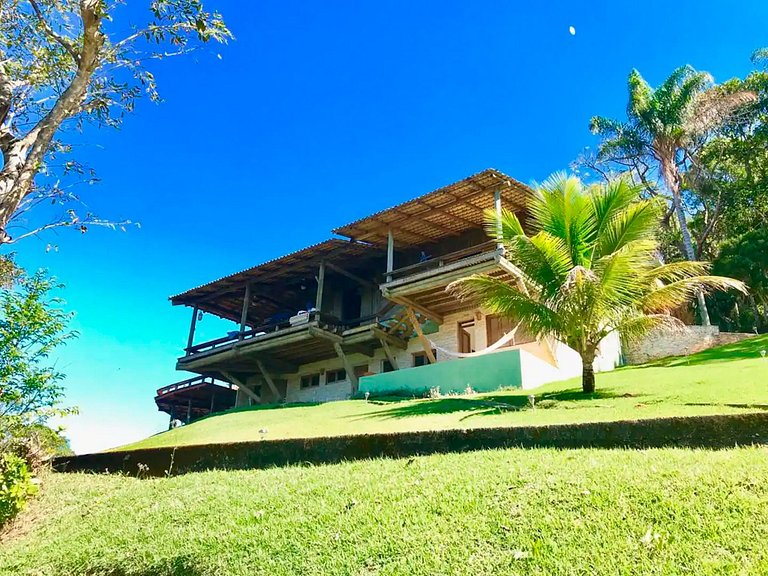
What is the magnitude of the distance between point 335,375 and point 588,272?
583 inches

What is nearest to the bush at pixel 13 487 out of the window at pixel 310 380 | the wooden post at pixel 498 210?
the wooden post at pixel 498 210

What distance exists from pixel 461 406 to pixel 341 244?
33.2ft

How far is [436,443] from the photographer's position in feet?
25.2

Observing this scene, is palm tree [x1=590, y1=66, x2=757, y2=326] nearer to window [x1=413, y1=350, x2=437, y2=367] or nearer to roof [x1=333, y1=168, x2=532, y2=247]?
roof [x1=333, y1=168, x2=532, y2=247]

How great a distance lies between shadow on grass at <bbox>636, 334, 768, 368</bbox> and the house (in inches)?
85.8

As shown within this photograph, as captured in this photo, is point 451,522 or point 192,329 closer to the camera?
point 451,522

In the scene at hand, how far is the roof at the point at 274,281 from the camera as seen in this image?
21.6m

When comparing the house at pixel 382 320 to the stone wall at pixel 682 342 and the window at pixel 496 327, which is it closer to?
the window at pixel 496 327

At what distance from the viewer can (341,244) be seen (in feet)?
68.9

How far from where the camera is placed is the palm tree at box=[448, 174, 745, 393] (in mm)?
11719

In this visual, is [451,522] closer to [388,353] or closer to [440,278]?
[440,278]

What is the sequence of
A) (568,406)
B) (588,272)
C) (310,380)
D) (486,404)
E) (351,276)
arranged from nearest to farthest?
(568,406) < (588,272) < (486,404) < (351,276) < (310,380)

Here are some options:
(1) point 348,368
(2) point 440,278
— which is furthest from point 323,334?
(2) point 440,278

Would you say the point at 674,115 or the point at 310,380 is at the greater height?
the point at 674,115
